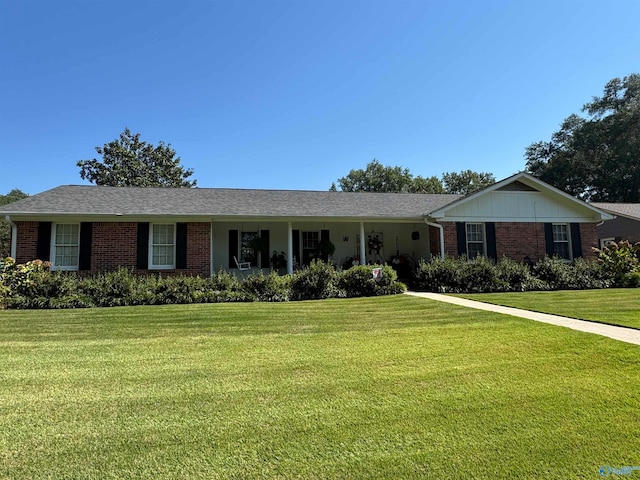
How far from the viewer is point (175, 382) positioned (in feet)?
14.1

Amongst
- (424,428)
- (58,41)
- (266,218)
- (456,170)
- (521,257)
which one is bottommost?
(424,428)

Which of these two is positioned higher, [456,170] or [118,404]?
[456,170]

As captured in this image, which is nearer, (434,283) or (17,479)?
(17,479)

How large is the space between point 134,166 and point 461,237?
111 feet

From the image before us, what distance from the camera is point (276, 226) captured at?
16922mm

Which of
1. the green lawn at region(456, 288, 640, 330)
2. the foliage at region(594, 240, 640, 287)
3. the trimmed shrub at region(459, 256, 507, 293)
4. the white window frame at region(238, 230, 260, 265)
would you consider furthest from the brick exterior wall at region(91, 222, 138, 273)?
the foliage at region(594, 240, 640, 287)

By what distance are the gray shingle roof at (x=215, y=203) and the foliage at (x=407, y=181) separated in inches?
1090

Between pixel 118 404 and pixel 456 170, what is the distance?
4911 cm

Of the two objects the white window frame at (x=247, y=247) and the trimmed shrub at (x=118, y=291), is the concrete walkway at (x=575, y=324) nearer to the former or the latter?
the trimmed shrub at (x=118, y=291)

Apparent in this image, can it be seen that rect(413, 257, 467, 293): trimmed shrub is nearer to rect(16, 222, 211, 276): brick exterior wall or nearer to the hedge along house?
the hedge along house

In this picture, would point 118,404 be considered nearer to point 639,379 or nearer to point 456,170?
point 639,379

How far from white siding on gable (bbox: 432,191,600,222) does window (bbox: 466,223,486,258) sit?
36cm

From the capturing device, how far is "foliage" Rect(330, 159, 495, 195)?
46.2 meters

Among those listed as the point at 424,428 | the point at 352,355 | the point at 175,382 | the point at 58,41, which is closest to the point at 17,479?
the point at 175,382
